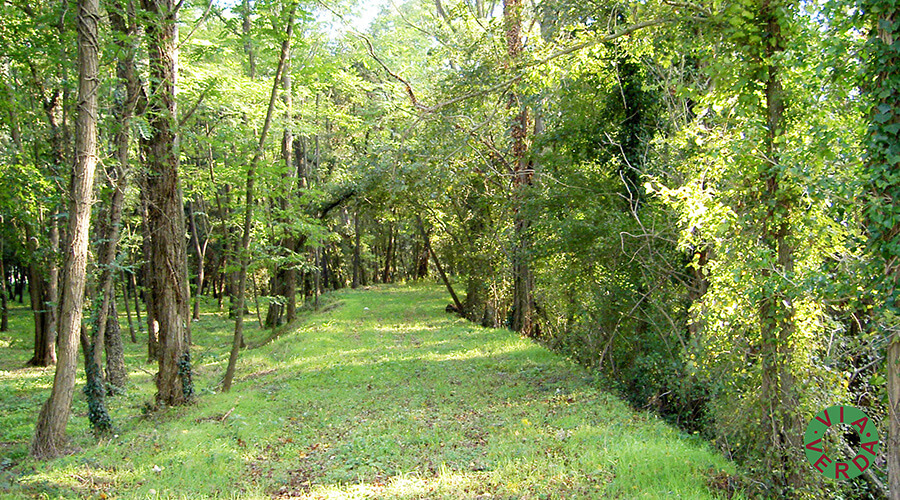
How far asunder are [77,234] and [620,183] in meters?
8.64

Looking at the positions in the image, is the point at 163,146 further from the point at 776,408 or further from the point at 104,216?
the point at 776,408

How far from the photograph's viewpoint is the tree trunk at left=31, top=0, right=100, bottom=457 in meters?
6.34

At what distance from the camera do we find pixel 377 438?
289 inches

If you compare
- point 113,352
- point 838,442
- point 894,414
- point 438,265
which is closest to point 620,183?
point 838,442

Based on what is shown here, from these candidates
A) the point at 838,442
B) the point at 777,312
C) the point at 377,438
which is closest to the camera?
the point at 838,442

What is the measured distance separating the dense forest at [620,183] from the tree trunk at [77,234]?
0.02 meters

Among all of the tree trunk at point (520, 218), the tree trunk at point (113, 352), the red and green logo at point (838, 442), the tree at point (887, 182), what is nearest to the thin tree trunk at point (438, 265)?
the tree trunk at point (520, 218)

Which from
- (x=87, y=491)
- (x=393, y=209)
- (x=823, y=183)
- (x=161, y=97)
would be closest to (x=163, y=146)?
(x=161, y=97)

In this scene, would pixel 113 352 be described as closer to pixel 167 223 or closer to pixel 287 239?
pixel 167 223

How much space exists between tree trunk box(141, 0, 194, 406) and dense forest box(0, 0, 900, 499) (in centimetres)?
4

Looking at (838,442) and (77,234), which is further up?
(77,234)

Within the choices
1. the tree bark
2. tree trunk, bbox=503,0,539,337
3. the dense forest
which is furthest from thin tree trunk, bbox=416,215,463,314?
the tree bark

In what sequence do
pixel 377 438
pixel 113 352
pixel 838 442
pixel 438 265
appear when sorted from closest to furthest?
pixel 838 442, pixel 377 438, pixel 113 352, pixel 438 265

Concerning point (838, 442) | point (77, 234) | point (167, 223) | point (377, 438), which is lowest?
point (377, 438)
